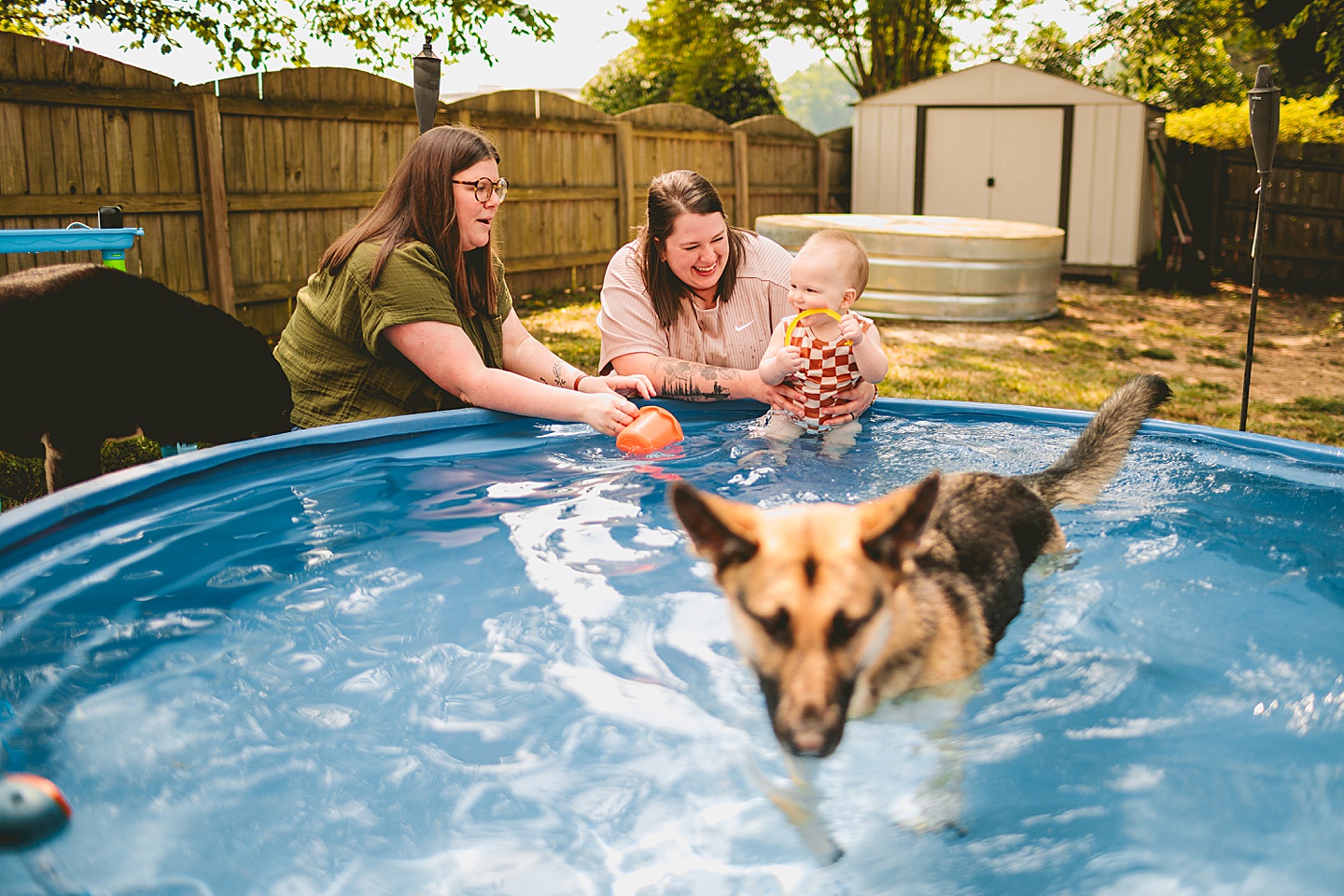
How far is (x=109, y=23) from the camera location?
10164 millimetres

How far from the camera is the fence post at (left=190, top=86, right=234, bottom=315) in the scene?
8.70m

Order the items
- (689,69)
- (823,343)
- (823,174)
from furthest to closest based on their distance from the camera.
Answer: (689,69)
(823,174)
(823,343)

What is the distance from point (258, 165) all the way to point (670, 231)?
5.80 meters

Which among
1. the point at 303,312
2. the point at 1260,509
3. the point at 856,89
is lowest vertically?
the point at 1260,509

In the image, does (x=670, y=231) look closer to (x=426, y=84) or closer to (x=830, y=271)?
(x=830, y=271)

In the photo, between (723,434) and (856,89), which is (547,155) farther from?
(856,89)

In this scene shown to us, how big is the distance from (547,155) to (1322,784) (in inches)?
484

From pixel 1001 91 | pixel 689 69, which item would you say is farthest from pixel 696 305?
pixel 689 69

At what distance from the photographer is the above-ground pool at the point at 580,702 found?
2203 mm

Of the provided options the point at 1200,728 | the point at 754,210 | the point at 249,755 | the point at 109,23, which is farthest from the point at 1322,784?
the point at 754,210

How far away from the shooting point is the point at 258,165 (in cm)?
933

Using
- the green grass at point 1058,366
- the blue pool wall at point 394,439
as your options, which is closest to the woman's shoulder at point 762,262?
the blue pool wall at point 394,439

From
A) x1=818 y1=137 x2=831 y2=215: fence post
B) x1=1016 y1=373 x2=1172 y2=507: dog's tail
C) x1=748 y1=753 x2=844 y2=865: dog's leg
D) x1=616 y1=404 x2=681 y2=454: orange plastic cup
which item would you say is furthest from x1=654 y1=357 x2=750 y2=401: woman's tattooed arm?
x1=818 y1=137 x2=831 y2=215: fence post

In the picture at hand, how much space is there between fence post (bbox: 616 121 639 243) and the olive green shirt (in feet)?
32.1
